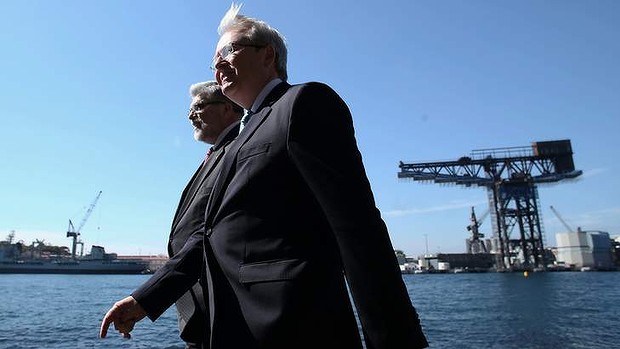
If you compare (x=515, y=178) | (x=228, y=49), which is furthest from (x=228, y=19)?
(x=515, y=178)

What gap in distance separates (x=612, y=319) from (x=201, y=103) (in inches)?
913

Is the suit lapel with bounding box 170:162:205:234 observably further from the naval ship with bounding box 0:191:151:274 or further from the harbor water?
the naval ship with bounding box 0:191:151:274

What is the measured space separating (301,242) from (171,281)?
65 centimetres

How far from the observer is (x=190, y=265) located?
1576mm

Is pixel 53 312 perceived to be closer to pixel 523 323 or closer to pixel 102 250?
pixel 523 323

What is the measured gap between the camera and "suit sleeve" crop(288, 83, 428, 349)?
1.02 metres

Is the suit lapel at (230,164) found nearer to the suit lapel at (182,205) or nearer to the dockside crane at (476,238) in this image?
the suit lapel at (182,205)

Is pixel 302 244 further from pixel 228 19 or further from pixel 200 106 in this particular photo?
pixel 200 106

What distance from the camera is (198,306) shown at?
1.66 meters

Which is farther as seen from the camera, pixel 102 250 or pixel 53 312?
pixel 102 250

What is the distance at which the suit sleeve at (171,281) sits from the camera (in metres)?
1.47

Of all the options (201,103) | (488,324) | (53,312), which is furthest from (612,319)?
(53,312)

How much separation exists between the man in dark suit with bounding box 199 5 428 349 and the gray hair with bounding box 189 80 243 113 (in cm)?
134

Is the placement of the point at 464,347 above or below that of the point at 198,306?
below
